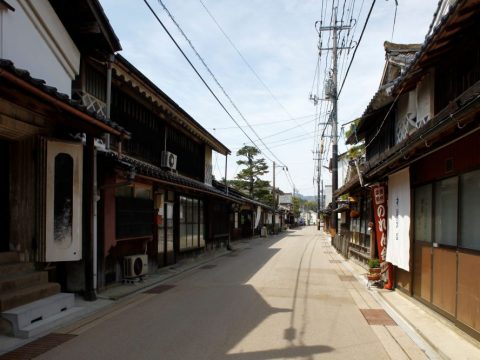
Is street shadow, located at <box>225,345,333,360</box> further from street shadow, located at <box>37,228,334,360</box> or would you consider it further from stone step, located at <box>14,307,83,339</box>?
stone step, located at <box>14,307,83,339</box>

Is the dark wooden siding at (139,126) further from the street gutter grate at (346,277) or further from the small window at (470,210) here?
the small window at (470,210)

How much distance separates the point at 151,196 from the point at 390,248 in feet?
25.4

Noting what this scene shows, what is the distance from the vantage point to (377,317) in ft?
30.7

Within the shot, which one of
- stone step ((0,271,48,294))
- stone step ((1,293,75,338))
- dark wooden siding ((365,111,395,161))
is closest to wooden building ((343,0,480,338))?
dark wooden siding ((365,111,395,161))

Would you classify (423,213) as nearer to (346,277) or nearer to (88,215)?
(346,277)

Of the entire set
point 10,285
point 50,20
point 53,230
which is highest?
point 50,20

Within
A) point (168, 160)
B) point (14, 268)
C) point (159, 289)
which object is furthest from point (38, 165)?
point (168, 160)

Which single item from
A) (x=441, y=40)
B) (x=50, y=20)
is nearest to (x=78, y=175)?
(x=50, y=20)

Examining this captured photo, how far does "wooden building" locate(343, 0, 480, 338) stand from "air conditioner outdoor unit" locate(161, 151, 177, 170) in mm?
8904

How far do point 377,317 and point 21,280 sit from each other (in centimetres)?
705

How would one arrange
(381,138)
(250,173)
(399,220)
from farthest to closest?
(250,173), (381,138), (399,220)

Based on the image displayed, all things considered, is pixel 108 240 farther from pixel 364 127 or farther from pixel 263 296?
pixel 364 127

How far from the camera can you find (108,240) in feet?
38.5

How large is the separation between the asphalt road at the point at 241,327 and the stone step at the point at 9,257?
6.12ft
